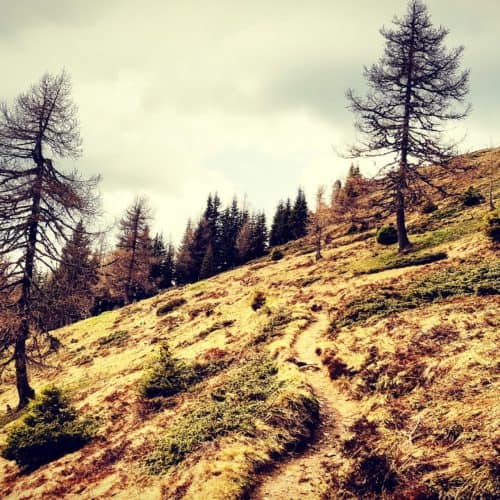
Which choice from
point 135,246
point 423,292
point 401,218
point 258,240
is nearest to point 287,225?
point 258,240

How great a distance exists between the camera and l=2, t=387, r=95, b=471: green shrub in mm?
11203

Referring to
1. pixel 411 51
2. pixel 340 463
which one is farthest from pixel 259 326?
pixel 411 51

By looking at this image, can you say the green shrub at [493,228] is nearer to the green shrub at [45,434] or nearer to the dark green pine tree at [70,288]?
the dark green pine tree at [70,288]

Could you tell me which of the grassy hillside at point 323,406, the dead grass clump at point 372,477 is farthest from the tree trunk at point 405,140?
the dead grass clump at point 372,477

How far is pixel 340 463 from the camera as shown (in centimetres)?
763

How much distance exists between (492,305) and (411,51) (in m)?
19.4

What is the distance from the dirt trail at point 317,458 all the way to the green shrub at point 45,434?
727 cm

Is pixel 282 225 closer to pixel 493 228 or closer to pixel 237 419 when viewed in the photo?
pixel 493 228

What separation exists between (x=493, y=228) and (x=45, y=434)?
2144cm

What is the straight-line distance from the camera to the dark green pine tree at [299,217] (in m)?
82.0

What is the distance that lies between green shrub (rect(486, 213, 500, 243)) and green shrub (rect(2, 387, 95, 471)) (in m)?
20.3

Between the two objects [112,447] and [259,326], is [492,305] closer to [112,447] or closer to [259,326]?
[259,326]

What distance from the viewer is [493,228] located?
1952cm

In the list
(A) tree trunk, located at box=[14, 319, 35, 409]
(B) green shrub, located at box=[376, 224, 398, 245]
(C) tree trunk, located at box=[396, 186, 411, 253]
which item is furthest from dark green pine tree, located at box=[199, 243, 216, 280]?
(A) tree trunk, located at box=[14, 319, 35, 409]
